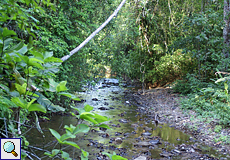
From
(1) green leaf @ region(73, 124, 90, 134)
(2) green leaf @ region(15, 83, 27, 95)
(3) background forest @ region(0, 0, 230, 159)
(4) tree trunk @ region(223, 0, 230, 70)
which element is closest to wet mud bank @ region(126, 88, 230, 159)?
(3) background forest @ region(0, 0, 230, 159)

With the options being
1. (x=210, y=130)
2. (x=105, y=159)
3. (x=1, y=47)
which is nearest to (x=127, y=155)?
(x=105, y=159)

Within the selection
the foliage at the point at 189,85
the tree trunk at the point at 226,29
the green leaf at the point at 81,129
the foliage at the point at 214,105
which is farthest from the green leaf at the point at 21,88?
the tree trunk at the point at 226,29

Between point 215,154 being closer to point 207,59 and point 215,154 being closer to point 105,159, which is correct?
point 105,159

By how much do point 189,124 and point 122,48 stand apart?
4.38 m

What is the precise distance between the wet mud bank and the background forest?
376 millimetres

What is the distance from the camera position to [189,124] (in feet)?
19.3

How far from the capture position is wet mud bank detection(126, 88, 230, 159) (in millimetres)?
4215

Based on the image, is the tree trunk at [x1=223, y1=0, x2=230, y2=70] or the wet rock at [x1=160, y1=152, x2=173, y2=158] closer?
the wet rock at [x1=160, y1=152, x2=173, y2=158]

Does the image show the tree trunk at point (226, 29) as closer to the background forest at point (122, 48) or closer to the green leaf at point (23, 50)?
the background forest at point (122, 48)

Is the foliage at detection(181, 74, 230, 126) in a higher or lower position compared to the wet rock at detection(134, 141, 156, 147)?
higher

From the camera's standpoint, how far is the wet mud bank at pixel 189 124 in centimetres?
421

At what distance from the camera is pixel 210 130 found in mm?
5164

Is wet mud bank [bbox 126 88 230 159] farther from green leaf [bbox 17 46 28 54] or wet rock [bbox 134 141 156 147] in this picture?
green leaf [bbox 17 46 28 54]

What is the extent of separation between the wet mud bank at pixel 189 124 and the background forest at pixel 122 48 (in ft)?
1.23
